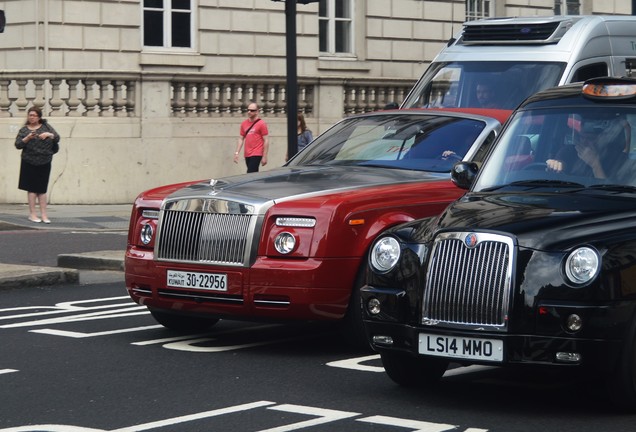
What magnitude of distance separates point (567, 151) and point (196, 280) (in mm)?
2638

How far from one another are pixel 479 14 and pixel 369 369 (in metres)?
26.1

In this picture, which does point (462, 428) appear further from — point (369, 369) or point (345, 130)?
point (345, 130)

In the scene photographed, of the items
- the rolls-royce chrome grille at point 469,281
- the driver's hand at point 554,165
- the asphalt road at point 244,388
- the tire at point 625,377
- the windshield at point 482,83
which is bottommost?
the asphalt road at point 244,388

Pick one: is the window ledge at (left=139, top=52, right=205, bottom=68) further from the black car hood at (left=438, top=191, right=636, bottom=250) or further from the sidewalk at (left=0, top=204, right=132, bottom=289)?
the black car hood at (left=438, top=191, right=636, bottom=250)

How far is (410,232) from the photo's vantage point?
321 inches

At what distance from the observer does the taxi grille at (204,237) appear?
966cm

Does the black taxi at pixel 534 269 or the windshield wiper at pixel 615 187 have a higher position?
the windshield wiper at pixel 615 187

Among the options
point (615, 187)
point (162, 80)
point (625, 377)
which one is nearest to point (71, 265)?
point (615, 187)

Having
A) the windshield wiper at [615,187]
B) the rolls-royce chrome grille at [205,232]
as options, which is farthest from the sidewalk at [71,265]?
the windshield wiper at [615,187]

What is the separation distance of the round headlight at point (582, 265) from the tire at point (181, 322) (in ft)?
12.7

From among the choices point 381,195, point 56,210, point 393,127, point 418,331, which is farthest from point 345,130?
point 56,210

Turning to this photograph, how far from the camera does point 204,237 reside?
9.84m

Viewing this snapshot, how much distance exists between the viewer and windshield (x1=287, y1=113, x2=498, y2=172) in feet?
35.4

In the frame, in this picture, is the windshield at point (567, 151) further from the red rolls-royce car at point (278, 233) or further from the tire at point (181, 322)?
the tire at point (181, 322)
